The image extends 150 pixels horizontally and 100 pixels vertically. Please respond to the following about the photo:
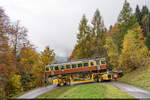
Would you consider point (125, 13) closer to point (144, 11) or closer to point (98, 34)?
point (98, 34)

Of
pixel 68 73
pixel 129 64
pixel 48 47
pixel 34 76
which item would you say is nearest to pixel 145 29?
pixel 129 64

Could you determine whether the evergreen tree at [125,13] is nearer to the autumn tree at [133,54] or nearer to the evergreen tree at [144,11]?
the autumn tree at [133,54]

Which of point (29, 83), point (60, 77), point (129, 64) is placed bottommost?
point (29, 83)

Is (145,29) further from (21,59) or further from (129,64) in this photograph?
(21,59)

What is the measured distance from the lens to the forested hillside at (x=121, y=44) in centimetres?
2336

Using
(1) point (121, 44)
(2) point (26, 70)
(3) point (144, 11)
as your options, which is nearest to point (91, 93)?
(2) point (26, 70)

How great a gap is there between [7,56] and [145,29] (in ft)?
160

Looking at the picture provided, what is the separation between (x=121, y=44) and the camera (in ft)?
111

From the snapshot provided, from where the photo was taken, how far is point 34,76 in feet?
84.1

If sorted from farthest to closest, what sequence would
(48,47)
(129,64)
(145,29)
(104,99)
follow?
(145,29), (48,47), (129,64), (104,99)

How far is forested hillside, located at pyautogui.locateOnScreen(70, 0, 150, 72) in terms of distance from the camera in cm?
2336

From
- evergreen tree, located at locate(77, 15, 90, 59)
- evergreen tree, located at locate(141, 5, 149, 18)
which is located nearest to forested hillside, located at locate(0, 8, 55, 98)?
evergreen tree, located at locate(77, 15, 90, 59)

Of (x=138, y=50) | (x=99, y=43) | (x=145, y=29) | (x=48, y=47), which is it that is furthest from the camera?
(x=145, y=29)

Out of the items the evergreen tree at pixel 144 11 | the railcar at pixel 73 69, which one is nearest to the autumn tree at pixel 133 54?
the railcar at pixel 73 69
